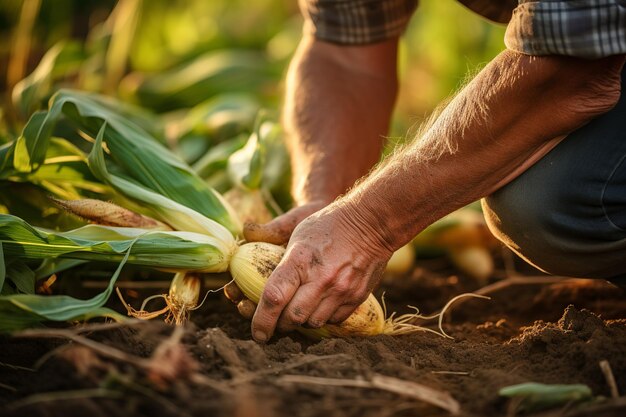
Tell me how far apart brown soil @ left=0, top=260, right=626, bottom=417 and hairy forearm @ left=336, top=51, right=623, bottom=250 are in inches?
16.6

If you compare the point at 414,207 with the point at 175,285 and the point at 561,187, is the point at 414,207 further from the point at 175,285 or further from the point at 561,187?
the point at 175,285

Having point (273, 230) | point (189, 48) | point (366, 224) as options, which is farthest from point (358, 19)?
point (189, 48)

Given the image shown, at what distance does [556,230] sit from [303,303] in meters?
0.85

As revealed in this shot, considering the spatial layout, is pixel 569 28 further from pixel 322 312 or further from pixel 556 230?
pixel 322 312

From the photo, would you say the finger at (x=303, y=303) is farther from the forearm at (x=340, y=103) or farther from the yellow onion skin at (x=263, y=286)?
the forearm at (x=340, y=103)

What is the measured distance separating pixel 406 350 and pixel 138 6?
3.56 metres

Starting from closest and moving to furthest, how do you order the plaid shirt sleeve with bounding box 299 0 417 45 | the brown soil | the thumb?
the brown soil → the thumb → the plaid shirt sleeve with bounding box 299 0 417 45

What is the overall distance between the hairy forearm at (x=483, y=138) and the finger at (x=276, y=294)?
256 mm

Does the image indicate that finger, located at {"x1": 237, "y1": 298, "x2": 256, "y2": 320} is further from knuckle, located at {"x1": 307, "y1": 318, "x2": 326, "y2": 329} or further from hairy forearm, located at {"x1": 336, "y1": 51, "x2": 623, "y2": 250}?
hairy forearm, located at {"x1": 336, "y1": 51, "x2": 623, "y2": 250}

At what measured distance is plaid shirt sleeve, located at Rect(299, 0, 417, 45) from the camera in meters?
2.93

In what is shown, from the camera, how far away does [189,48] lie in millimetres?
5926

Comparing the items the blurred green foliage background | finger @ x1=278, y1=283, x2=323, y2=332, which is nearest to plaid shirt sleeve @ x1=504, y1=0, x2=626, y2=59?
finger @ x1=278, y1=283, x2=323, y2=332

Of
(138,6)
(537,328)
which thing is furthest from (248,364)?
(138,6)

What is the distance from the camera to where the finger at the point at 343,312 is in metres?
2.21
